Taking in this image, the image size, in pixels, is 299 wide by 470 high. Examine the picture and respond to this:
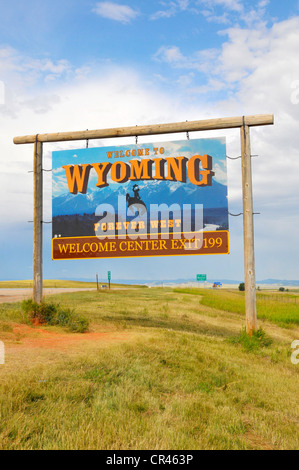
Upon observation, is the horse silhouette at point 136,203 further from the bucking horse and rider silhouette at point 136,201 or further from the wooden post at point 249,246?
the wooden post at point 249,246

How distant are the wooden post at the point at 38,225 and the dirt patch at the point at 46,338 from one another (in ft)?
5.83

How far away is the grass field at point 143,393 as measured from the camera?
Answer: 471 centimetres

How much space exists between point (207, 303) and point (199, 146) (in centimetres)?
1616

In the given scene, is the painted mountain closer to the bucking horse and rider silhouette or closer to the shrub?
the bucking horse and rider silhouette

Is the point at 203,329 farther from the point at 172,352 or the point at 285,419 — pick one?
the point at 285,419

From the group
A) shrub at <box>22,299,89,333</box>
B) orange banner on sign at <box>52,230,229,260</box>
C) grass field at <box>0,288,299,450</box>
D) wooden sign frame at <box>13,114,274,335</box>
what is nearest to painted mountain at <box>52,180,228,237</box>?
orange banner on sign at <box>52,230,229,260</box>

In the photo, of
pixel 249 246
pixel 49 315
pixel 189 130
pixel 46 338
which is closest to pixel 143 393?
pixel 46 338

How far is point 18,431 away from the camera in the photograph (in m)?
4.62

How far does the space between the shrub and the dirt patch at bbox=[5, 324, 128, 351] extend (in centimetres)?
84

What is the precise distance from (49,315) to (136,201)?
472cm

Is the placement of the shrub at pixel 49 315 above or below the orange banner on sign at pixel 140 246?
below

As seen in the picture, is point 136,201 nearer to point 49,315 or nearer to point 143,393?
point 49,315

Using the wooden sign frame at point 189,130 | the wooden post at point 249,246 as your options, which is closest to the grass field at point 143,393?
the wooden post at point 249,246

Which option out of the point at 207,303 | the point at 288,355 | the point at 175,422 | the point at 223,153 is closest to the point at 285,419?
the point at 175,422
